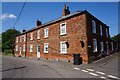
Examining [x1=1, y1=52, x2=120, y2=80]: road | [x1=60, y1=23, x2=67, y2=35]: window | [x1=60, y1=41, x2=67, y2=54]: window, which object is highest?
[x1=60, y1=23, x2=67, y2=35]: window

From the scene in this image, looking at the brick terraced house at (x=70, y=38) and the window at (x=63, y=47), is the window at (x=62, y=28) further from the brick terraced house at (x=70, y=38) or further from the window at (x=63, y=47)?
the window at (x=63, y=47)

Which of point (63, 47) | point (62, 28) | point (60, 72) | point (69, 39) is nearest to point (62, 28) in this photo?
point (62, 28)

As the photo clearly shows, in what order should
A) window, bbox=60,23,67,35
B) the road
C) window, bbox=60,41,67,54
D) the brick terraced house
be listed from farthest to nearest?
1. window, bbox=60,23,67,35
2. window, bbox=60,41,67,54
3. the brick terraced house
4. the road

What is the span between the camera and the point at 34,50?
19.7 m

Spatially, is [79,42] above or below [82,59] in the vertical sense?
above

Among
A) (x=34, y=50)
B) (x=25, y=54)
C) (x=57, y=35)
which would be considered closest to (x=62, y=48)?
(x=57, y=35)

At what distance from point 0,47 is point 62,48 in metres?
52.9

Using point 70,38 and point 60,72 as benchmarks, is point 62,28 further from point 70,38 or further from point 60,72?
point 60,72

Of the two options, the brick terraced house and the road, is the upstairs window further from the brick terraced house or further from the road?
the road

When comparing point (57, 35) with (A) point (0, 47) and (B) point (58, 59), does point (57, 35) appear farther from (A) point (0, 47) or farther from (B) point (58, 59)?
(A) point (0, 47)

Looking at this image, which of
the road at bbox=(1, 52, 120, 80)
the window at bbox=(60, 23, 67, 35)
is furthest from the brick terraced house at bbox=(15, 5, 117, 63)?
the road at bbox=(1, 52, 120, 80)

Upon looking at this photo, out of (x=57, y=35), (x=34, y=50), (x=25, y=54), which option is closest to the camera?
(x=57, y=35)

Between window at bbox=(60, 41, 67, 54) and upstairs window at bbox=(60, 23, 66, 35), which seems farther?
upstairs window at bbox=(60, 23, 66, 35)

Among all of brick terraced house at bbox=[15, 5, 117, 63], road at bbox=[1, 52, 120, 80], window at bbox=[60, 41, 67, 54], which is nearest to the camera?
road at bbox=[1, 52, 120, 80]
